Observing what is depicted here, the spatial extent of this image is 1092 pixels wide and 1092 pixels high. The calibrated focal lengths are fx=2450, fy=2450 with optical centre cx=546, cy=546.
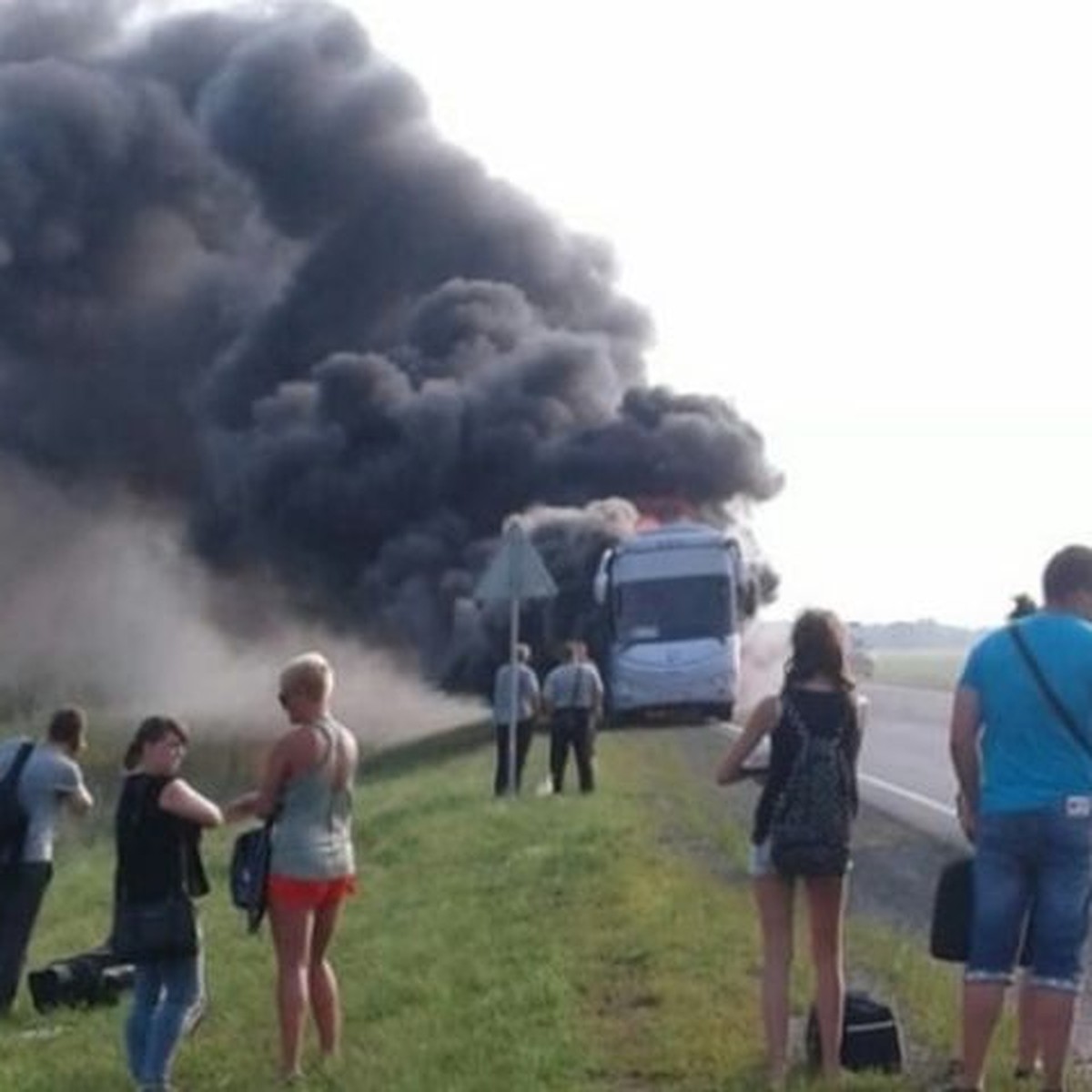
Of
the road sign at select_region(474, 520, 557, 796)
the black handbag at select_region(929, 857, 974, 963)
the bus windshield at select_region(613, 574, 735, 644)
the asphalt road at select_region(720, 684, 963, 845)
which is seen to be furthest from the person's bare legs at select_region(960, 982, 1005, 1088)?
the bus windshield at select_region(613, 574, 735, 644)

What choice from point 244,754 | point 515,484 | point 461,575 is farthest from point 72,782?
point 515,484

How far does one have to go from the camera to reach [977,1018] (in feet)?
27.2

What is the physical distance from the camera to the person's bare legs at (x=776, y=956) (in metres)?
8.91

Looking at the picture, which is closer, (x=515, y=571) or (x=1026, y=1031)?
(x=1026, y=1031)

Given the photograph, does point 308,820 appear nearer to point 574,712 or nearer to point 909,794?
point 574,712

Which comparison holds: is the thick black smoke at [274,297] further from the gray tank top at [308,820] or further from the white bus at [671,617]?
the gray tank top at [308,820]

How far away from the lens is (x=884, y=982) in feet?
37.4

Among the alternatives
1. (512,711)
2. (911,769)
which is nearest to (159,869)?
(512,711)

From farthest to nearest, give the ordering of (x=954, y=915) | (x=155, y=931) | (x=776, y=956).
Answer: (x=155, y=931)
(x=776, y=956)
(x=954, y=915)

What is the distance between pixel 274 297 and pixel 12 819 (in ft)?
144

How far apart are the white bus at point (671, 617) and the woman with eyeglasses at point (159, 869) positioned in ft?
96.2

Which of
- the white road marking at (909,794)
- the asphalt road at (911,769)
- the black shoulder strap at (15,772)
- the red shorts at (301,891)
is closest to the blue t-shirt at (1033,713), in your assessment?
the red shorts at (301,891)

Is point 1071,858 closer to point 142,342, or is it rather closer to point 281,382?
point 281,382

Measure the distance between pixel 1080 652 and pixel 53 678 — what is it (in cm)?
5777
